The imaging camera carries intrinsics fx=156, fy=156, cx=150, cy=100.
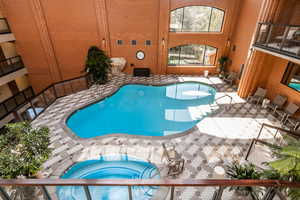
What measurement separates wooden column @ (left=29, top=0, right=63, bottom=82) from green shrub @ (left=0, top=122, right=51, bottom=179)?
34.7ft

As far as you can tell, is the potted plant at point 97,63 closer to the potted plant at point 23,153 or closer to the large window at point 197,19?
the large window at point 197,19

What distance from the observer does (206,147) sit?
636cm

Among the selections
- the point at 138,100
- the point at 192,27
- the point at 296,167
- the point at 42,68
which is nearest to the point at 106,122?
the point at 138,100

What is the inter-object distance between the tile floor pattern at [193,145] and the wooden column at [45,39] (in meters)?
5.41

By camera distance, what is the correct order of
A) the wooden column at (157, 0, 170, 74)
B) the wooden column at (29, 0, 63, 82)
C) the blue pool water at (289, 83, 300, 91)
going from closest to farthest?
1. the blue pool water at (289, 83, 300, 91)
2. the wooden column at (29, 0, 63, 82)
3. the wooden column at (157, 0, 170, 74)

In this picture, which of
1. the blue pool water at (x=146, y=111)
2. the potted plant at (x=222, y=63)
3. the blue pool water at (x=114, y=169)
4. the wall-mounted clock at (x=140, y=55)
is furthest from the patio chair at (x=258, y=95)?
the wall-mounted clock at (x=140, y=55)

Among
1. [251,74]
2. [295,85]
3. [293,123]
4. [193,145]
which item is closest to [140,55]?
[251,74]

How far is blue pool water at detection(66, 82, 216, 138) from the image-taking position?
8.20 meters

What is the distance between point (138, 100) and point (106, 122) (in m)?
2.92

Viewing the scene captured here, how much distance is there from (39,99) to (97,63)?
14.2ft

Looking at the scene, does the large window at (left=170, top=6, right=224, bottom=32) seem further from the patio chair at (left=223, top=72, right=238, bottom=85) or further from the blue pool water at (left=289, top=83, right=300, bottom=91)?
the blue pool water at (left=289, top=83, right=300, bottom=91)

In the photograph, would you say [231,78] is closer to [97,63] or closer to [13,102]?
[97,63]

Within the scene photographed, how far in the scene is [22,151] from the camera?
3.71m

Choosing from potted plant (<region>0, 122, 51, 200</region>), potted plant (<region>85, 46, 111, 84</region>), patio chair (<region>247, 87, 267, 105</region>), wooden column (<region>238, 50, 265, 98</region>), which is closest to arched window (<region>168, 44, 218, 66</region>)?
wooden column (<region>238, 50, 265, 98</region>)
